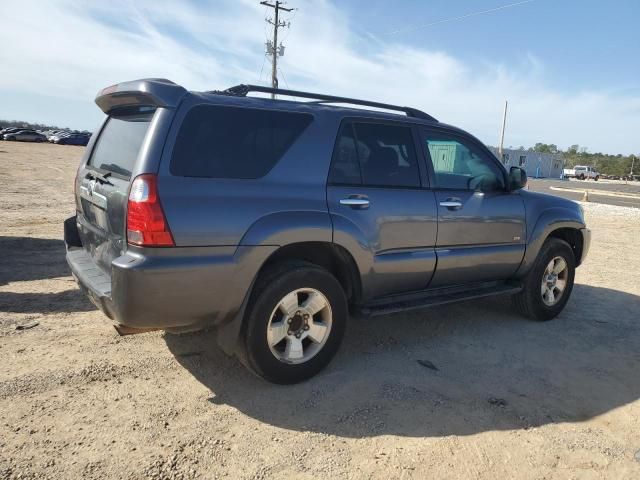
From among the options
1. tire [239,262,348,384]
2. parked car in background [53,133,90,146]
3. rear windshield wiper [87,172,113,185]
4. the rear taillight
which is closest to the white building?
parked car in background [53,133,90,146]

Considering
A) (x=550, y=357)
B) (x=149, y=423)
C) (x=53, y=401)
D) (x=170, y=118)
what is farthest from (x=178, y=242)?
(x=550, y=357)

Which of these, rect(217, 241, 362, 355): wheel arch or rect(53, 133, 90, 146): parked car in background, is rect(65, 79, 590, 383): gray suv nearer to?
rect(217, 241, 362, 355): wheel arch

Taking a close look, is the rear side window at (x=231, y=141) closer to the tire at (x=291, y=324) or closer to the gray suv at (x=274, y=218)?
the gray suv at (x=274, y=218)

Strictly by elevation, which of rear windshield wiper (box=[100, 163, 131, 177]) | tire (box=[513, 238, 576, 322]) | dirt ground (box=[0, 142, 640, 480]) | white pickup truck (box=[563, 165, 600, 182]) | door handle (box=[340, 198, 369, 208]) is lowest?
dirt ground (box=[0, 142, 640, 480])

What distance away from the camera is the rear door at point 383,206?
3.54m

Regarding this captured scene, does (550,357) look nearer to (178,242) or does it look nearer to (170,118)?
(178,242)

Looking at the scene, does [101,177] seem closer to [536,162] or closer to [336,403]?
[336,403]

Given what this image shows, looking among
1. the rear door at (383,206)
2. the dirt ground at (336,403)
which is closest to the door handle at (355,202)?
the rear door at (383,206)

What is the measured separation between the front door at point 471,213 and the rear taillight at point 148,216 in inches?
88.1

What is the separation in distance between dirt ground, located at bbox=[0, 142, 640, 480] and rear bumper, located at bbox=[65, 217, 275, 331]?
59 centimetres

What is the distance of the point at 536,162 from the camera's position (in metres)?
61.3

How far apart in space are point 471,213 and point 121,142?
2.83 m

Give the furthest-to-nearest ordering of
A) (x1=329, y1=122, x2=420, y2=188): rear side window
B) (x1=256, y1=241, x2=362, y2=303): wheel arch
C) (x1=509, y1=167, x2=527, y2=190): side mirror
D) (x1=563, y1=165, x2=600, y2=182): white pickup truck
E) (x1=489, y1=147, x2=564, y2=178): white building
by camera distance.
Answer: (x1=563, y1=165, x2=600, y2=182): white pickup truck
(x1=489, y1=147, x2=564, y2=178): white building
(x1=509, y1=167, x2=527, y2=190): side mirror
(x1=329, y1=122, x2=420, y2=188): rear side window
(x1=256, y1=241, x2=362, y2=303): wheel arch

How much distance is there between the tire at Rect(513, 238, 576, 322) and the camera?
4.95m
